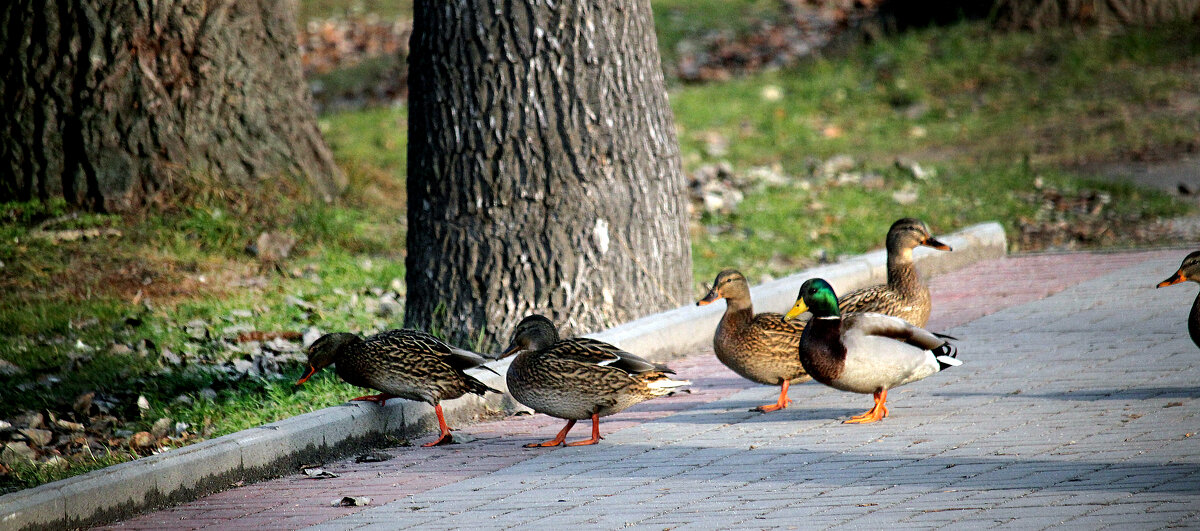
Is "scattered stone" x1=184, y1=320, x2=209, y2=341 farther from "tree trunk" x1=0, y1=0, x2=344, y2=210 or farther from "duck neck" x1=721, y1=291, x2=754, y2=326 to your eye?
"duck neck" x1=721, y1=291, x2=754, y2=326

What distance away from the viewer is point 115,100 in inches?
418

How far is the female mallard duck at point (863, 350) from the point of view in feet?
20.5

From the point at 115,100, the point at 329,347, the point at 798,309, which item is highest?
the point at 115,100

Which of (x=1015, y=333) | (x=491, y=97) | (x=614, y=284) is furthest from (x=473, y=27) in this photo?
(x=1015, y=333)

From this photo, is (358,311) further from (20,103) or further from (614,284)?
(20,103)

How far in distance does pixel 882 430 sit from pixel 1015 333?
2563 millimetres

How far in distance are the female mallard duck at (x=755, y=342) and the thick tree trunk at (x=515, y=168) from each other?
4.51 feet

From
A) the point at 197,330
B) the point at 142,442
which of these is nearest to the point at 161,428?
the point at 142,442

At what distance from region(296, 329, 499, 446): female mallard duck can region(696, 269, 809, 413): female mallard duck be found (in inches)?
53.5

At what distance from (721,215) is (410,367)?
7194mm

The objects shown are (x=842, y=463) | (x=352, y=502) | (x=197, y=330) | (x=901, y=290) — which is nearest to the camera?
(x=352, y=502)

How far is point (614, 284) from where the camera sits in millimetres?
8242

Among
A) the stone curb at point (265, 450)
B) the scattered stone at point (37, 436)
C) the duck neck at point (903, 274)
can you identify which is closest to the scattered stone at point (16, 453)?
the scattered stone at point (37, 436)

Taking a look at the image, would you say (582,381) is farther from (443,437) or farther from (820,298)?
(820,298)
